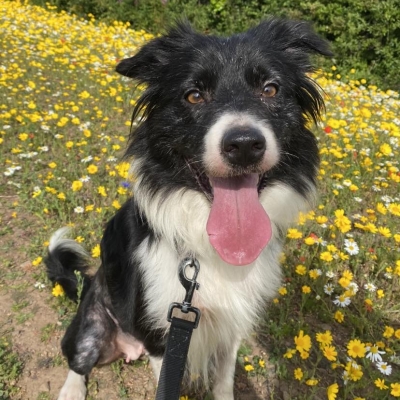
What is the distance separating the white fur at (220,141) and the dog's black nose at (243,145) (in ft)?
0.08

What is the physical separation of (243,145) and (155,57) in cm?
97

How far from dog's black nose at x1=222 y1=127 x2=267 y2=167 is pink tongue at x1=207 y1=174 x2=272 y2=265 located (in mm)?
189

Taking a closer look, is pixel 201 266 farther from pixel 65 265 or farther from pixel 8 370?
pixel 8 370

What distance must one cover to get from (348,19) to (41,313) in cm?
979

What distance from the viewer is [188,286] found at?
2.00 meters

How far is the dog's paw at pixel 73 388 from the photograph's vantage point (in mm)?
2447

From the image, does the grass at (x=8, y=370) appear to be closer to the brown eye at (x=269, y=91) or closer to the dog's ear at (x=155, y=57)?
the dog's ear at (x=155, y=57)

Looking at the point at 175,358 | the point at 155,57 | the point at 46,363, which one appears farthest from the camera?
the point at 46,363

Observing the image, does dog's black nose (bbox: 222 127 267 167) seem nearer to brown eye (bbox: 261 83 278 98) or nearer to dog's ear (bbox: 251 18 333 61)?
brown eye (bbox: 261 83 278 98)

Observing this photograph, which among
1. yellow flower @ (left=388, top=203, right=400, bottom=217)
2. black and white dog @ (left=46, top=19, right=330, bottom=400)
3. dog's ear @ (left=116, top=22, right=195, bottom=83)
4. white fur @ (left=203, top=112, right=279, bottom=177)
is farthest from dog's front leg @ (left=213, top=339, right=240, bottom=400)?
yellow flower @ (left=388, top=203, right=400, bottom=217)

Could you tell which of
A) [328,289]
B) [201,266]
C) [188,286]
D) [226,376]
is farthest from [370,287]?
[188,286]

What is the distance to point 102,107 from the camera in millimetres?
5699

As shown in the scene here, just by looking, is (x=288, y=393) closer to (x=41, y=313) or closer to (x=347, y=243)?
(x=347, y=243)

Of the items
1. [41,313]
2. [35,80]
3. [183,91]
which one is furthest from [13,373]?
[35,80]
